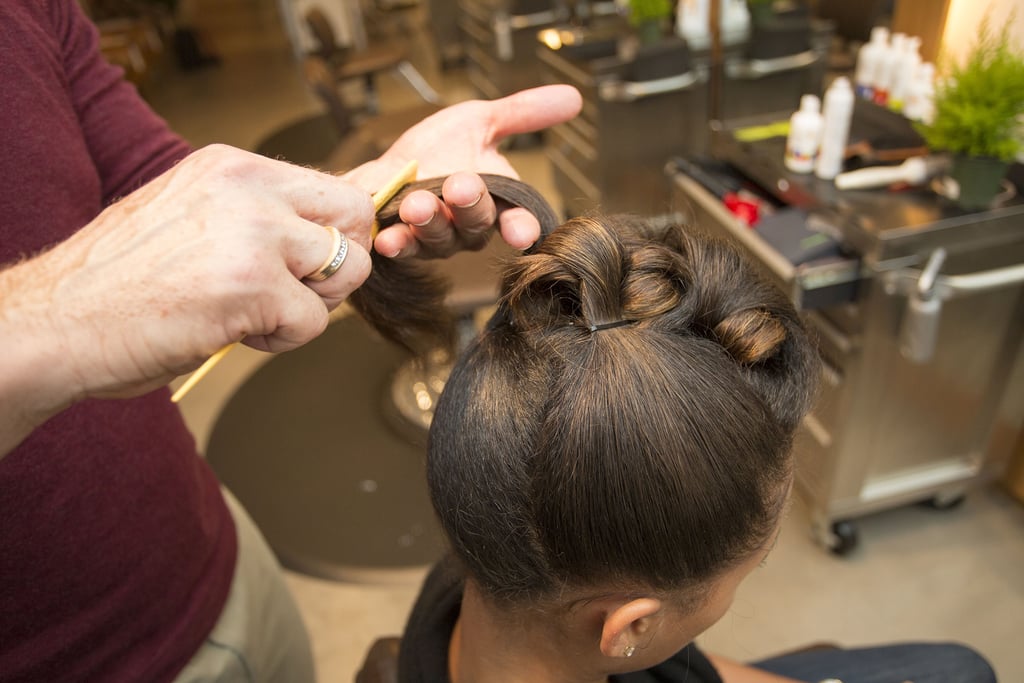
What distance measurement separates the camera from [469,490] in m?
0.76

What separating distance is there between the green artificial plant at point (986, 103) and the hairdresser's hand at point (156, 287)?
161 cm

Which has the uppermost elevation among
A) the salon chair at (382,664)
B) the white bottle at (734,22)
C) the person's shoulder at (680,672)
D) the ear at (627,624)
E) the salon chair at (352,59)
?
the white bottle at (734,22)

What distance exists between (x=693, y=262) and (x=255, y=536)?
38.8 inches

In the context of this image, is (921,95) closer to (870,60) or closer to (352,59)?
(870,60)

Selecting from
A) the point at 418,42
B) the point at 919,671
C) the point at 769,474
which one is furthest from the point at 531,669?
the point at 418,42

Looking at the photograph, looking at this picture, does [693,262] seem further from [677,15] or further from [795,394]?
[677,15]

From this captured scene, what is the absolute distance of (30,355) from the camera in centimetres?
49

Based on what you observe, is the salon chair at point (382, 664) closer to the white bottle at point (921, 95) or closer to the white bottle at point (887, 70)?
the white bottle at point (921, 95)

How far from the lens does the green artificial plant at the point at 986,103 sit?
148 centimetres

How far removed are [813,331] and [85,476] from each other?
1.00 meters

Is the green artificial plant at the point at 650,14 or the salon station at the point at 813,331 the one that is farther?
the green artificial plant at the point at 650,14

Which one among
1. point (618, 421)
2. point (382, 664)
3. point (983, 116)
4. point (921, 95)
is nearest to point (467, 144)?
point (618, 421)

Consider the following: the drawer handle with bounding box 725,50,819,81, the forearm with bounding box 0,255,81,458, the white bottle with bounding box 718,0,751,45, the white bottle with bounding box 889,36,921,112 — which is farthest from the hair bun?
the white bottle with bounding box 718,0,751,45

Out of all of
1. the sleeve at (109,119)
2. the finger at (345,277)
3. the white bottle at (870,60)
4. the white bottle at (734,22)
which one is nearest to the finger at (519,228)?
the finger at (345,277)
